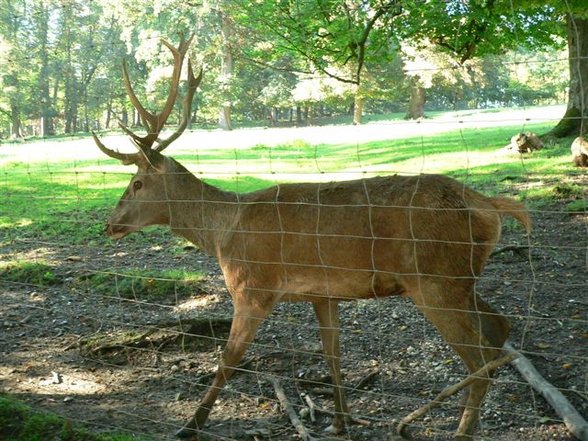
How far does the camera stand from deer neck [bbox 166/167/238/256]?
4.71 metres

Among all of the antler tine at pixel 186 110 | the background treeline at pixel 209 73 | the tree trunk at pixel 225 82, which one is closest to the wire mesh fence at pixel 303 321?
the antler tine at pixel 186 110

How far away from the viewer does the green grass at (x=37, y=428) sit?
12.9 feet

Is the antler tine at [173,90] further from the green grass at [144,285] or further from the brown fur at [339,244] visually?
the green grass at [144,285]

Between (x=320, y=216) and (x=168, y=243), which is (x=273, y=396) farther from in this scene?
(x=168, y=243)

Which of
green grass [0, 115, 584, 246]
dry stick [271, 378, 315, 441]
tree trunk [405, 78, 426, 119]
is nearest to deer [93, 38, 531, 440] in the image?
dry stick [271, 378, 315, 441]

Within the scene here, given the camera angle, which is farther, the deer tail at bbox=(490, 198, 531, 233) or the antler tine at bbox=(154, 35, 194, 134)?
the antler tine at bbox=(154, 35, 194, 134)

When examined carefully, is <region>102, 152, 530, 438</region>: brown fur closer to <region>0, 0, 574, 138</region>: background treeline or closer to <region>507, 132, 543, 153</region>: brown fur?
<region>0, 0, 574, 138</region>: background treeline

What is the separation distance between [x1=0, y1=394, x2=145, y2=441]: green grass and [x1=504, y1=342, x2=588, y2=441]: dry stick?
7.73ft

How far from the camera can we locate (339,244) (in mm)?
4086

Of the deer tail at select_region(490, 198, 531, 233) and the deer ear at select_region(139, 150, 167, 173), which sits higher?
the deer ear at select_region(139, 150, 167, 173)

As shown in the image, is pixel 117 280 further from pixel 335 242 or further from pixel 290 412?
pixel 335 242

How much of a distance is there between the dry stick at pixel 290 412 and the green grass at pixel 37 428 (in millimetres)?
908

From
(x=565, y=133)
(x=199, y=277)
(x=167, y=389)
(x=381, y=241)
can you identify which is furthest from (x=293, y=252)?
(x=565, y=133)

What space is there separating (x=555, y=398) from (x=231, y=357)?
1914 mm
